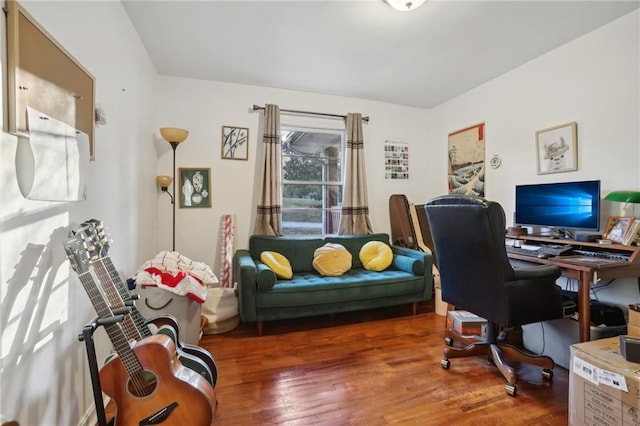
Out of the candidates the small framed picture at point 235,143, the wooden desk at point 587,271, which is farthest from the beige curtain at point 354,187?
the wooden desk at point 587,271

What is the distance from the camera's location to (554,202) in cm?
240

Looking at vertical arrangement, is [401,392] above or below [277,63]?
below

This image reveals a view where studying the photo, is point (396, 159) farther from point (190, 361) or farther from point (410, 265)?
point (190, 361)

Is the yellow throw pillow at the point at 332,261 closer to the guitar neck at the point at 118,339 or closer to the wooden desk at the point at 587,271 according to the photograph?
the wooden desk at the point at 587,271

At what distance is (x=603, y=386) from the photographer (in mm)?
1257

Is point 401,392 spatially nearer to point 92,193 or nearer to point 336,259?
point 336,259

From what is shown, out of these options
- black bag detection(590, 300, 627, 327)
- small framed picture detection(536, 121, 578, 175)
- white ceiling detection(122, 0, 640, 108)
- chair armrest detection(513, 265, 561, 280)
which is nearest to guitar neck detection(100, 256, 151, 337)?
white ceiling detection(122, 0, 640, 108)

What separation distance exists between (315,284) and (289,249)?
0.66 m

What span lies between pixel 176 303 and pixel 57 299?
0.79 meters

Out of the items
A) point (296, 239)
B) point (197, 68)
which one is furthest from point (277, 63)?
point (296, 239)

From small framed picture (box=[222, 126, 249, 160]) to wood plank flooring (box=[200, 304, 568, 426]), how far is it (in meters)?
1.90

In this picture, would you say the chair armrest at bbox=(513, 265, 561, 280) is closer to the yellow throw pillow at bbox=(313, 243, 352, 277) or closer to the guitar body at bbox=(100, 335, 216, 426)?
the yellow throw pillow at bbox=(313, 243, 352, 277)

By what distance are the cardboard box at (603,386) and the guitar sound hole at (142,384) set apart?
194 centimetres

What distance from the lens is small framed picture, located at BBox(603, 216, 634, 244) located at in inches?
76.8
